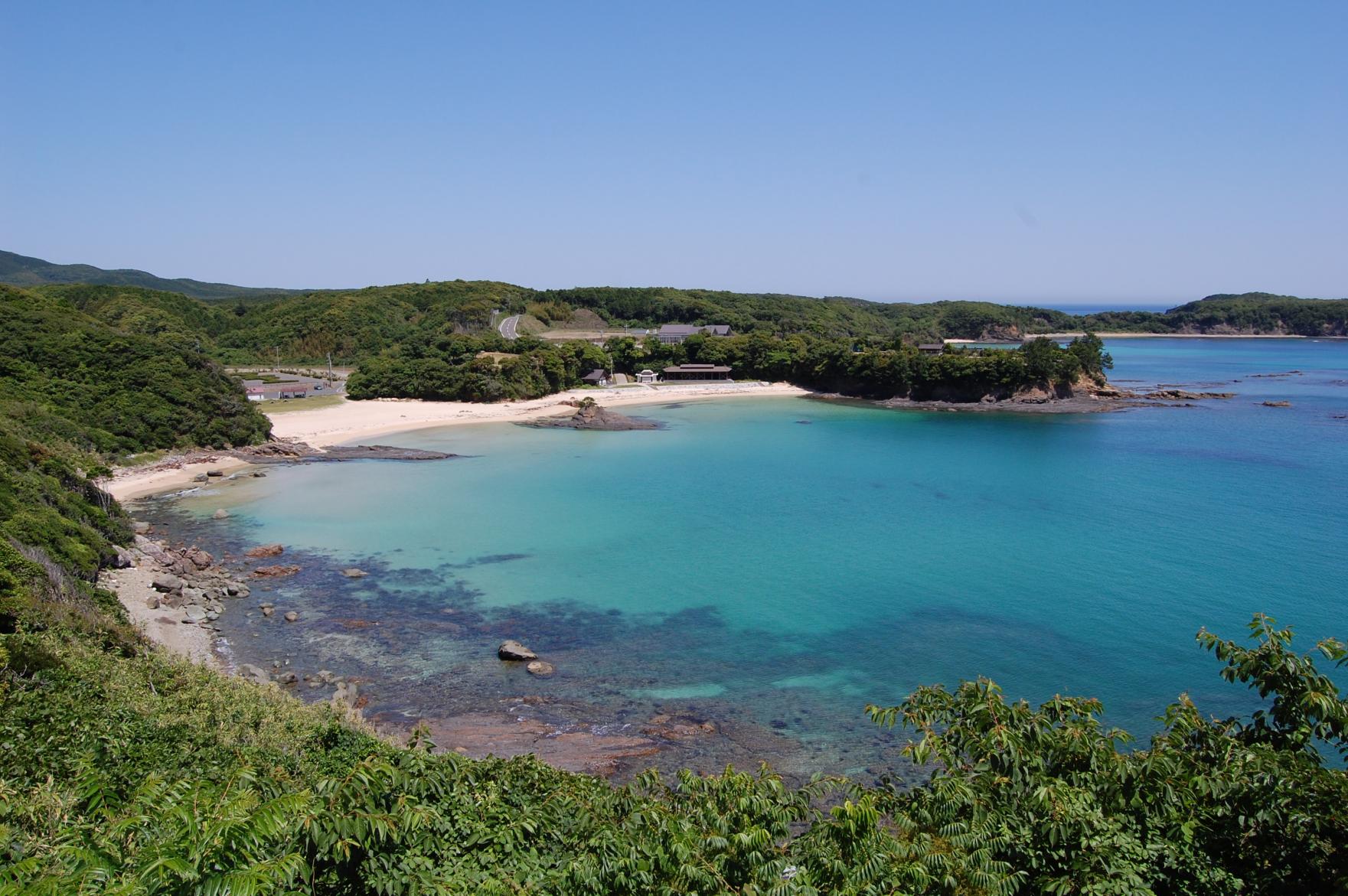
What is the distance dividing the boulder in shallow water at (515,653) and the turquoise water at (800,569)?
0.39 metres

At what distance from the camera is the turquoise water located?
602 inches

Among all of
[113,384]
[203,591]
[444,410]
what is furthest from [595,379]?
[203,591]

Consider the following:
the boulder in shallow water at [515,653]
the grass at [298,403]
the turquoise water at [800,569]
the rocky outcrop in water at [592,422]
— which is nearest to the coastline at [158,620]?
the turquoise water at [800,569]

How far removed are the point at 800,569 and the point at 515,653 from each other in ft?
29.6

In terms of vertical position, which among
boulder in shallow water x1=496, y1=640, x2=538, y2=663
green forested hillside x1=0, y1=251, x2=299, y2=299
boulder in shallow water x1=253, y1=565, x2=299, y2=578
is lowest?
boulder in shallow water x1=496, y1=640, x2=538, y2=663

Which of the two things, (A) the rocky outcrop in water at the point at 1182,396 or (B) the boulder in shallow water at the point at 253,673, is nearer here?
(B) the boulder in shallow water at the point at 253,673

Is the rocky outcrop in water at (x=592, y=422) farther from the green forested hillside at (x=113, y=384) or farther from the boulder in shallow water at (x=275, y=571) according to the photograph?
the boulder in shallow water at (x=275, y=571)

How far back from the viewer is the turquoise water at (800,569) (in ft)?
50.2

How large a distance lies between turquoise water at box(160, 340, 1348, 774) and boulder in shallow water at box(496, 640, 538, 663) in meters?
0.39

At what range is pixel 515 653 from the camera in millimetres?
16250

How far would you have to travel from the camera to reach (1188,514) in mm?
27172

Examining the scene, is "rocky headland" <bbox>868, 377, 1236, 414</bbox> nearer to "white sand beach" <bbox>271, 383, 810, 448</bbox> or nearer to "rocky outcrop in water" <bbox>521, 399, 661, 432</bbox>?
"white sand beach" <bbox>271, 383, 810, 448</bbox>

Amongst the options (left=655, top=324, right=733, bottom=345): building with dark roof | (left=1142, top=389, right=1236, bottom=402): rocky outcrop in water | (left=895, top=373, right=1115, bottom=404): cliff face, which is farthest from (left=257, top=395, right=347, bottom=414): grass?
(left=1142, top=389, right=1236, bottom=402): rocky outcrop in water

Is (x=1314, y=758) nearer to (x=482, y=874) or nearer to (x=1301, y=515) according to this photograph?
(x=482, y=874)
